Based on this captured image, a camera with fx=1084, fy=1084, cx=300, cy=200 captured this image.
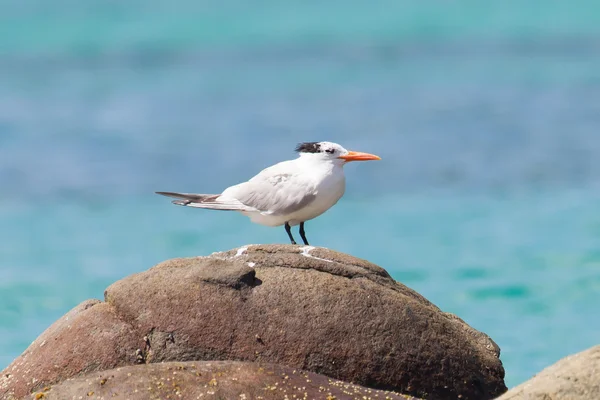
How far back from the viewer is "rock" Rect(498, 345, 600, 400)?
18.3ft

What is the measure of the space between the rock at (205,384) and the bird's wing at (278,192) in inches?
81.5

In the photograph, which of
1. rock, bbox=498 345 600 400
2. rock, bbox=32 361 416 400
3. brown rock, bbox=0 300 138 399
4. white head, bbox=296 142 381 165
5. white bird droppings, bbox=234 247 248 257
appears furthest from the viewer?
white head, bbox=296 142 381 165

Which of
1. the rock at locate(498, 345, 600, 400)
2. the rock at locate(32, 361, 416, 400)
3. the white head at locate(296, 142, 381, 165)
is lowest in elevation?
the rock at locate(32, 361, 416, 400)

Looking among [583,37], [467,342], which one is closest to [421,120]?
[583,37]

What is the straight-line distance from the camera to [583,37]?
2845cm

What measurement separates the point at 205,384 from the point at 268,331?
73 centimetres

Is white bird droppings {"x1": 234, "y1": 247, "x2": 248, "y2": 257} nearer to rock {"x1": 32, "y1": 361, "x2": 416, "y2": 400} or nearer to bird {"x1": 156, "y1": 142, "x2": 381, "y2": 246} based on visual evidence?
bird {"x1": 156, "y1": 142, "x2": 381, "y2": 246}

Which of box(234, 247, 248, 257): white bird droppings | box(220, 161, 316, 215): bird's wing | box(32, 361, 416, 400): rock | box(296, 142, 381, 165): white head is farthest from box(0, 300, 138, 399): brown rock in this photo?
box(296, 142, 381, 165): white head

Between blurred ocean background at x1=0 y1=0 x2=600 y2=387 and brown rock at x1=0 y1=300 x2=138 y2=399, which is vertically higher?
blurred ocean background at x1=0 y1=0 x2=600 y2=387

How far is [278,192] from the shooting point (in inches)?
341

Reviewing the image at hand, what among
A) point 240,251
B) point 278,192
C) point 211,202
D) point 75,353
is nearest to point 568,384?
point 240,251

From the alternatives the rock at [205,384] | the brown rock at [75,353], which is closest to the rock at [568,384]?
the rock at [205,384]

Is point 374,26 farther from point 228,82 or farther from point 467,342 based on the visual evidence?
point 467,342

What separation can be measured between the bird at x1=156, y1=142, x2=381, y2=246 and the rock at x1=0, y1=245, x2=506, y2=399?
1.15m
